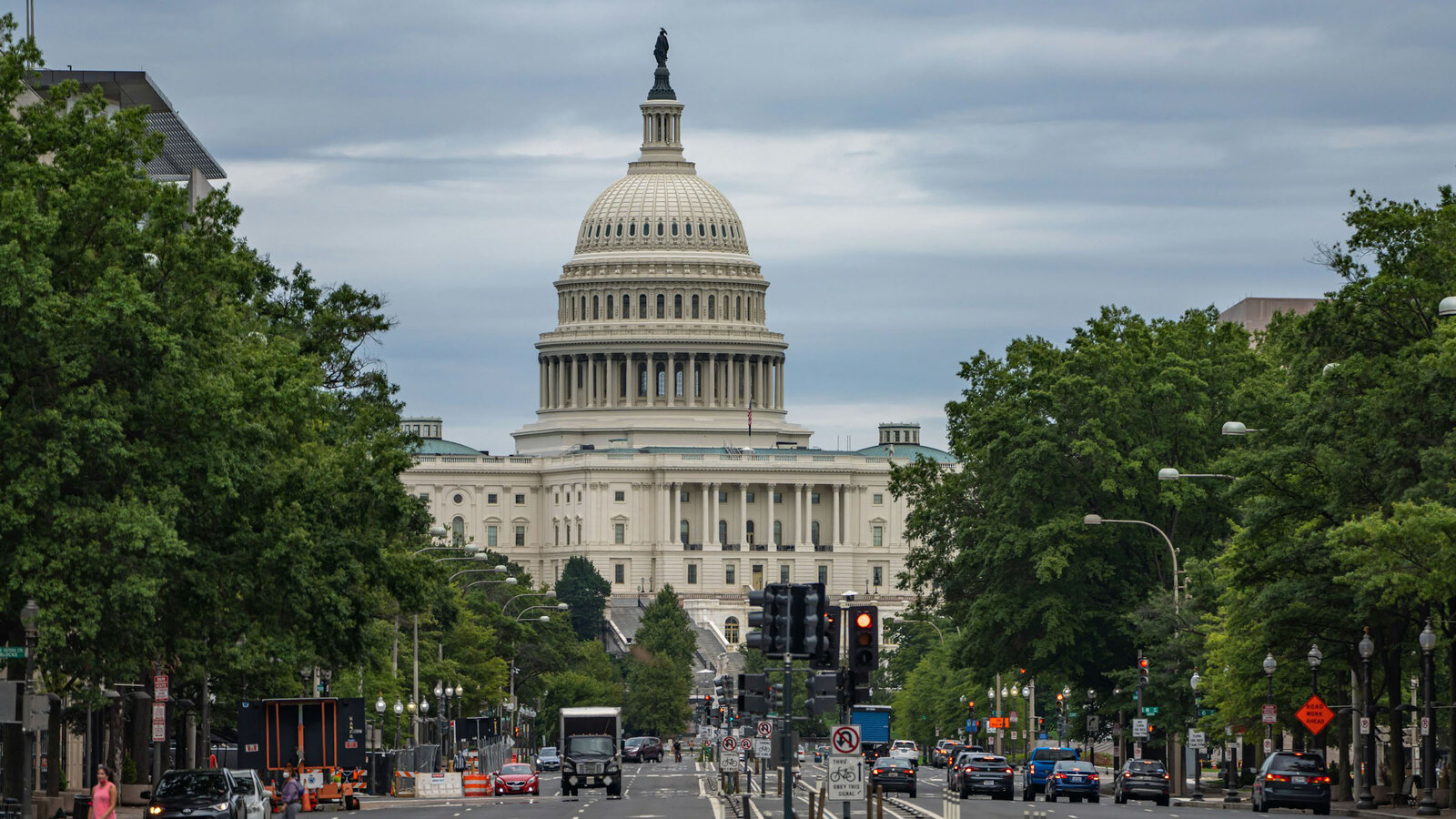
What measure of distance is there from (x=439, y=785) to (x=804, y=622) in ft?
141

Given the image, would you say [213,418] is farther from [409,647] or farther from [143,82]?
[409,647]

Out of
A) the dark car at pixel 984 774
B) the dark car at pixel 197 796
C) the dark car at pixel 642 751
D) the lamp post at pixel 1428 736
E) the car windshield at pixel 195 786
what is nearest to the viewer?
the dark car at pixel 197 796

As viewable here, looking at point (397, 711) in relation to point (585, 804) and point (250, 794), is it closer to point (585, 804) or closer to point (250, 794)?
point (585, 804)

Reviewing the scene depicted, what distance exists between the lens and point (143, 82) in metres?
76.8

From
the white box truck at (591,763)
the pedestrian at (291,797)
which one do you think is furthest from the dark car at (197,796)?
the white box truck at (591,763)

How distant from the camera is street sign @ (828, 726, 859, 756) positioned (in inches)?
1501

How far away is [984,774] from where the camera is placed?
70062 mm

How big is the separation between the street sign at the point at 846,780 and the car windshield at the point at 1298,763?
867 inches

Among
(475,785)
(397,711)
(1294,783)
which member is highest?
(397,711)

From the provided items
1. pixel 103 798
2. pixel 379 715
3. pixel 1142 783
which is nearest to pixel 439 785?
pixel 379 715

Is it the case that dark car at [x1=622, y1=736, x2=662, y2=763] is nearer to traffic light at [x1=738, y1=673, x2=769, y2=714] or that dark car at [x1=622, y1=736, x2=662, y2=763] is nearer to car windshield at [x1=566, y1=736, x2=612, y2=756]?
car windshield at [x1=566, y1=736, x2=612, y2=756]

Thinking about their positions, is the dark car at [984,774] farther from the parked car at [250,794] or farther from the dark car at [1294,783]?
the parked car at [250,794]

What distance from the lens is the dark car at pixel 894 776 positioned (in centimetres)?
7144

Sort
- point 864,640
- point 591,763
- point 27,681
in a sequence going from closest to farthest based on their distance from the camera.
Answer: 1. point 864,640
2. point 27,681
3. point 591,763
